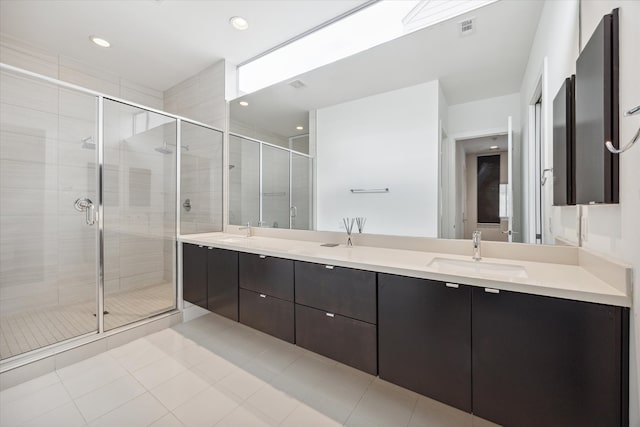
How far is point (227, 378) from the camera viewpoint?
5.62 ft

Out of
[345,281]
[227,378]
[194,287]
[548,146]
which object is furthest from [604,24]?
[194,287]

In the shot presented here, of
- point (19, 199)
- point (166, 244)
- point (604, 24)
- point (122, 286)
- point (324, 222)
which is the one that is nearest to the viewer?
point (604, 24)

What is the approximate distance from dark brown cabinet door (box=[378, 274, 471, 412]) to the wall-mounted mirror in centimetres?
60

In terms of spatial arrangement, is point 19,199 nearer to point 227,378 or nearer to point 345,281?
point 227,378

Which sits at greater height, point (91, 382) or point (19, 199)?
point (19, 199)

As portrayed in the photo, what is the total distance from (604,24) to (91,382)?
10.2 ft

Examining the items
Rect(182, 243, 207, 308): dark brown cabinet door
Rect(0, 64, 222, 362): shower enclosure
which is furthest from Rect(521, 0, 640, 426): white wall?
Rect(0, 64, 222, 362): shower enclosure

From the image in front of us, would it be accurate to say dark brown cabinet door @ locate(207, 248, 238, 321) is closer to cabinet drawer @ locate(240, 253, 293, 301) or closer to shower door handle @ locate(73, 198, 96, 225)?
cabinet drawer @ locate(240, 253, 293, 301)

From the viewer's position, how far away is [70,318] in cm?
215

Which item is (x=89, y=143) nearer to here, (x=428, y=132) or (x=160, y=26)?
(x=160, y=26)

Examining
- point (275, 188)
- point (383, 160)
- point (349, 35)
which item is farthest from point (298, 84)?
point (383, 160)

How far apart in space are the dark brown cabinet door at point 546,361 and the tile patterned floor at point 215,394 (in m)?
0.45

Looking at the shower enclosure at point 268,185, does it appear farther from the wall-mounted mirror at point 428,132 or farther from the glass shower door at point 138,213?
the glass shower door at point 138,213

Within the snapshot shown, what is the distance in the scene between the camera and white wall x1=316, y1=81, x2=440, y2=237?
1.75m
